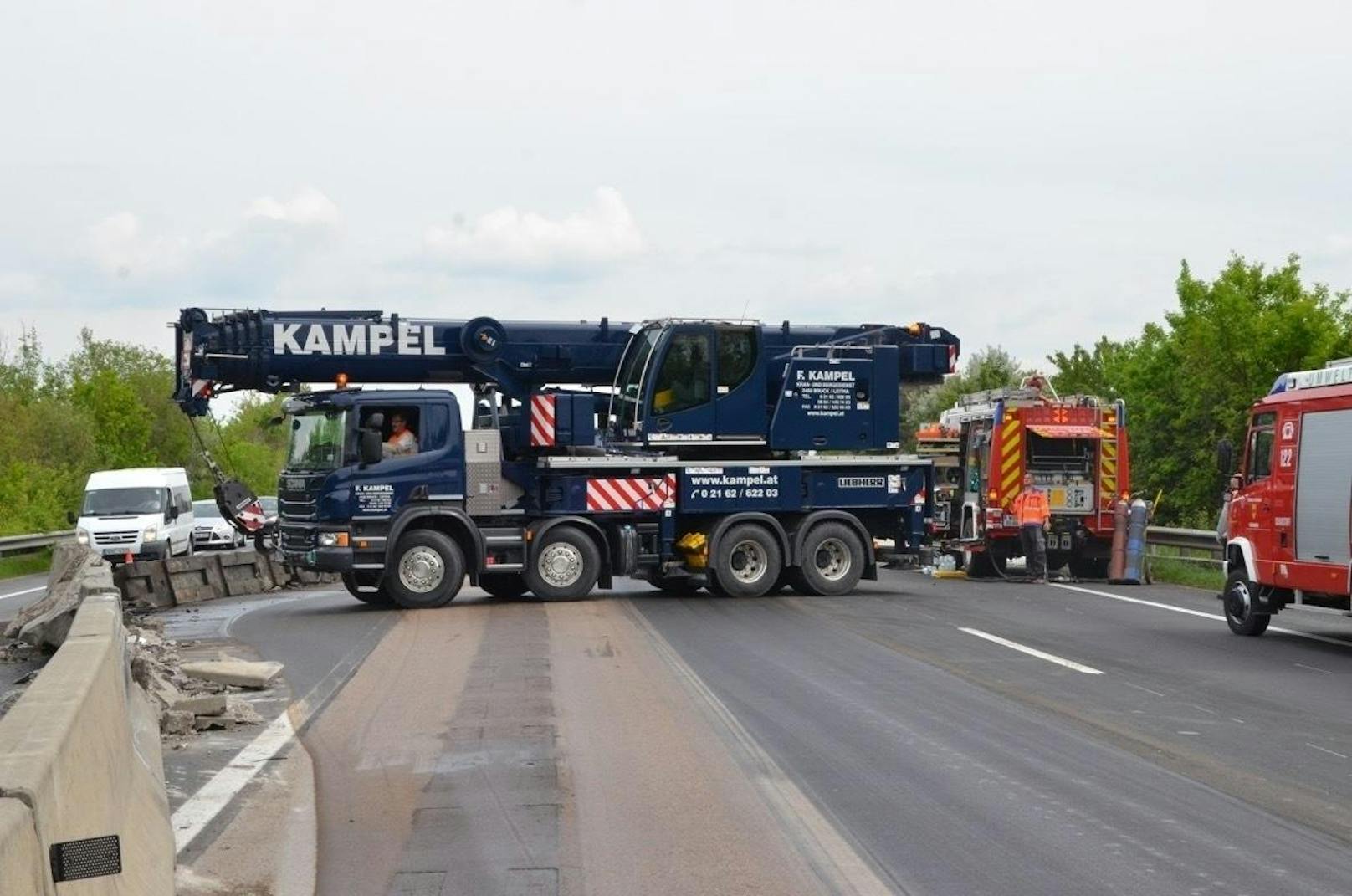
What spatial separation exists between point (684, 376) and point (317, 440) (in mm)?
4953

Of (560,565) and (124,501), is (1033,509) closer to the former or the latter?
(560,565)

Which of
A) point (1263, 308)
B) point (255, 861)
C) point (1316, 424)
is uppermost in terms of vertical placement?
point (1263, 308)

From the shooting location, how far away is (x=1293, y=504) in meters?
17.4

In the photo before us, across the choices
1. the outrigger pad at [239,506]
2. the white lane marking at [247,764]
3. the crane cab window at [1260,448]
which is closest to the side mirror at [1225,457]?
the crane cab window at [1260,448]

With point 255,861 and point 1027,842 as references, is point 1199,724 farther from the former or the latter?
point 255,861

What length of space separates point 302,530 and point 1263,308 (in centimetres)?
4323

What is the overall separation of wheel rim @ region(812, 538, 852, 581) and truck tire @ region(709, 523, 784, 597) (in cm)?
61

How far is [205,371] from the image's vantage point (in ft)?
74.4

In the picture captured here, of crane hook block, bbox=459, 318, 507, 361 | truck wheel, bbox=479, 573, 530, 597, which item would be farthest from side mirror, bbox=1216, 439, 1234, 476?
crane hook block, bbox=459, 318, 507, 361

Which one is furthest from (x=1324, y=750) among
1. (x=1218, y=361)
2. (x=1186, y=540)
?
(x=1218, y=361)

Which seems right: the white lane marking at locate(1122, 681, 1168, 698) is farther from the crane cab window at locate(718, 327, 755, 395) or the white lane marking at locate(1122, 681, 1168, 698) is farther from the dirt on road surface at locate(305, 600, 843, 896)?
the crane cab window at locate(718, 327, 755, 395)

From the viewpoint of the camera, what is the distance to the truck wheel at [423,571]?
21891 mm

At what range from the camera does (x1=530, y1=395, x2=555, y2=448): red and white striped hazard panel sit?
23109mm

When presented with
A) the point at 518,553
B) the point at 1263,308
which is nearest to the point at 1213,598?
the point at 518,553
